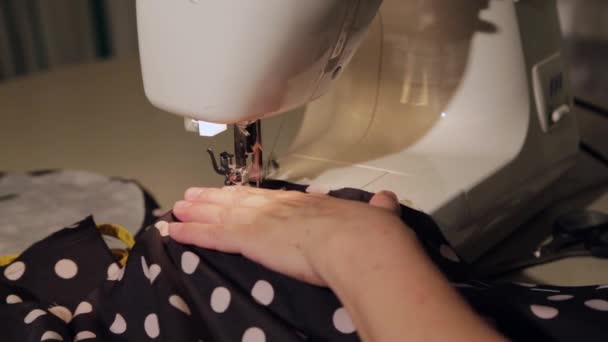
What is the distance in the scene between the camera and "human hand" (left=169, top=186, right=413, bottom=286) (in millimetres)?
506

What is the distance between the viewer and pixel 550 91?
0.83 meters

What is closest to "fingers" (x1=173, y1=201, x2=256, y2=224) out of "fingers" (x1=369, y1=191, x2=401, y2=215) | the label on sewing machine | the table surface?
"fingers" (x1=369, y1=191, x2=401, y2=215)

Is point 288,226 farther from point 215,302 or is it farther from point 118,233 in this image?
point 118,233

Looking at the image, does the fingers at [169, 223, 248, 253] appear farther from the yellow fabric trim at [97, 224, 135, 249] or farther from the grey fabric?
the grey fabric

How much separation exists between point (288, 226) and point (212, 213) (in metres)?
0.10

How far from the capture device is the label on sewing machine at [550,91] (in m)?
0.81

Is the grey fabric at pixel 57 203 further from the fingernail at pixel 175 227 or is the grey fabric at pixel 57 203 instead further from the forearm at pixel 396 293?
the forearm at pixel 396 293

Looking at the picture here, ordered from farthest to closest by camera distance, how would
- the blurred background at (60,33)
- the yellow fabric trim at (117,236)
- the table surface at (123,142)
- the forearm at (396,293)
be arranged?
the blurred background at (60,33), the table surface at (123,142), the yellow fabric trim at (117,236), the forearm at (396,293)

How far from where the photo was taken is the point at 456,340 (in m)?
0.43

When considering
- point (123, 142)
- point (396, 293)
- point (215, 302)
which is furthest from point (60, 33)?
point (396, 293)

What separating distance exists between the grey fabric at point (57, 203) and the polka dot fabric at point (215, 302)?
0.80 feet

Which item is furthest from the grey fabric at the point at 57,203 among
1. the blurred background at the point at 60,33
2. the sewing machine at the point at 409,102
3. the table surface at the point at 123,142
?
the blurred background at the point at 60,33

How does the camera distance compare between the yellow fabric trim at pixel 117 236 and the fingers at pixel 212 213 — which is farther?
the yellow fabric trim at pixel 117 236

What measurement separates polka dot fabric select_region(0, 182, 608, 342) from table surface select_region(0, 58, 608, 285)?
199 millimetres
